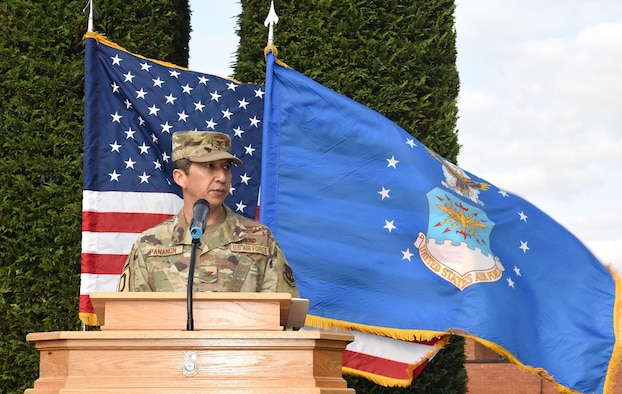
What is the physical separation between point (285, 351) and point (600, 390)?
3.54m

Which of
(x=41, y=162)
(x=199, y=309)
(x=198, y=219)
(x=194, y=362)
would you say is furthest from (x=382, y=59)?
(x=194, y=362)

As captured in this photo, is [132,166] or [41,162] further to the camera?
[41,162]

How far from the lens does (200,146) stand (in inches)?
172

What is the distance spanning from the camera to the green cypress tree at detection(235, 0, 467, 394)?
7.68m

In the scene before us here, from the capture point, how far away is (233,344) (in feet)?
9.98

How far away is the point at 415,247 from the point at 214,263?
2.06m

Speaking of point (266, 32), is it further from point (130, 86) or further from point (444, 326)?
point (444, 326)

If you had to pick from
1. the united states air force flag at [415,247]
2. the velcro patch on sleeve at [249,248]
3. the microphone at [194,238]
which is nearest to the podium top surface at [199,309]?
the microphone at [194,238]

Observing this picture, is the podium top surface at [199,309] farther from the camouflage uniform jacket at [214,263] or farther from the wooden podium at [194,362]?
the camouflage uniform jacket at [214,263]

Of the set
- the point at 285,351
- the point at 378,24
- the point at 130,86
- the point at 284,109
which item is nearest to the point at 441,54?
the point at 378,24

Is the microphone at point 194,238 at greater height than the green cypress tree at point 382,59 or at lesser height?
lesser

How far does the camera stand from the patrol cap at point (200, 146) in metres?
4.33

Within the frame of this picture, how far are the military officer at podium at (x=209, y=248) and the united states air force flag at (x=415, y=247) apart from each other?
1.55 metres

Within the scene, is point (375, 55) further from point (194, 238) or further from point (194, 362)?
point (194, 362)
